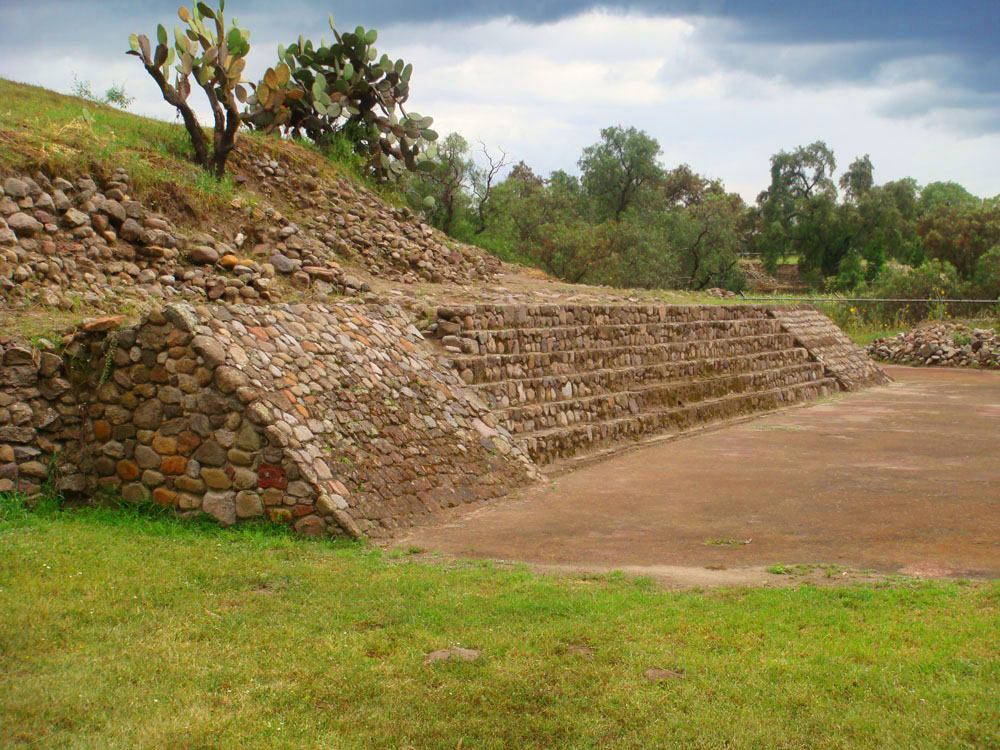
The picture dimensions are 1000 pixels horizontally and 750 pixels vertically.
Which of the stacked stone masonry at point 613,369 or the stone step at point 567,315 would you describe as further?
the stone step at point 567,315

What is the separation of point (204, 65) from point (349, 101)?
16.9 feet

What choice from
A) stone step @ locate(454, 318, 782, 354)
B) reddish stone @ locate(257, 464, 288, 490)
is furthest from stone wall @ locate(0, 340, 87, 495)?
stone step @ locate(454, 318, 782, 354)

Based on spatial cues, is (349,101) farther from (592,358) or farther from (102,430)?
(102,430)

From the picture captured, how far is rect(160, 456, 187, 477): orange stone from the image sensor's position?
23.9ft

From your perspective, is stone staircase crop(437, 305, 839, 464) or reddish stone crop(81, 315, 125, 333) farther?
stone staircase crop(437, 305, 839, 464)

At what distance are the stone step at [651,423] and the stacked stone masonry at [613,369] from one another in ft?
0.06

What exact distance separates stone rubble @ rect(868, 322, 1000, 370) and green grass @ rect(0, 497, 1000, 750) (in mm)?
20423

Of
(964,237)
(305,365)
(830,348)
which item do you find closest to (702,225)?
(964,237)

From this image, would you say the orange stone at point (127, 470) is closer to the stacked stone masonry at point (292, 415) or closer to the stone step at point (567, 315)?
the stacked stone masonry at point (292, 415)

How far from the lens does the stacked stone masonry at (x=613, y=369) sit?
11047 millimetres

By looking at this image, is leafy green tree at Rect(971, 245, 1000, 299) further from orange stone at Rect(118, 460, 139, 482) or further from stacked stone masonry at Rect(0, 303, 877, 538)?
orange stone at Rect(118, 460, 139, 482)

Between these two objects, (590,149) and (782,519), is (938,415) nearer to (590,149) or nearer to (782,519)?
(782,519)

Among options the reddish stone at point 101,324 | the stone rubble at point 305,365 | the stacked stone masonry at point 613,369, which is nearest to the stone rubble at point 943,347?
the stacked stone masonry at point 613,369

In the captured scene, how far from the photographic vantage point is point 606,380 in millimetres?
12828
